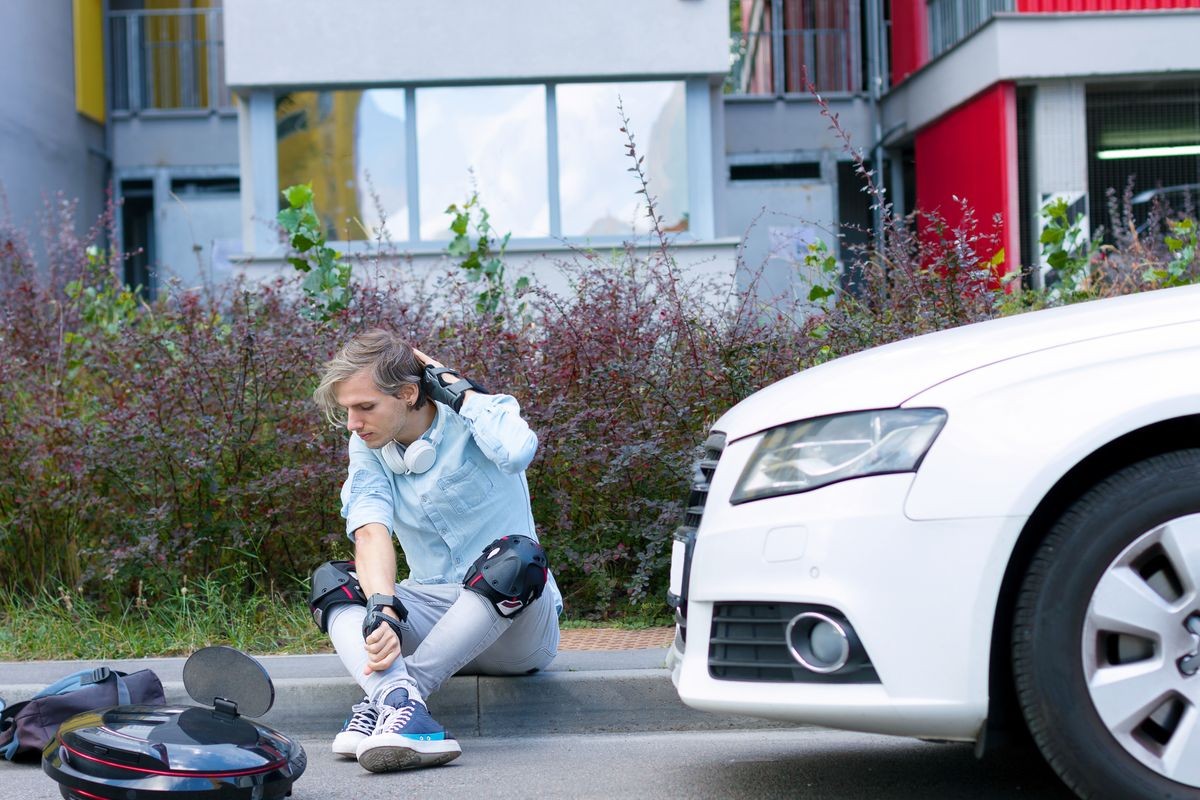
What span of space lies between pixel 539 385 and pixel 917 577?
11.3ft

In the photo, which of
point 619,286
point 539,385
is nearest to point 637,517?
point 539,385

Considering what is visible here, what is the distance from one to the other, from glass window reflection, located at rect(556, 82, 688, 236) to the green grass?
8059 millimetres

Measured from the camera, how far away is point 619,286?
21.7 feet

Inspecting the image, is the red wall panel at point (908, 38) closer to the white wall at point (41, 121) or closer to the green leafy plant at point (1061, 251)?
the green leafy plant at point (1061, 251)

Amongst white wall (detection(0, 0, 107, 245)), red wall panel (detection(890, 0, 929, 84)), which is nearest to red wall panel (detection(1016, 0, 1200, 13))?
red wall panel (detection(890, 0, 929, 84))

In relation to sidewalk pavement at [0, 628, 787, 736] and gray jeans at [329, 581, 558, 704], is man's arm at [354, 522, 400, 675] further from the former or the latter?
sidewalk pavement at [0, 628, 787, 736]

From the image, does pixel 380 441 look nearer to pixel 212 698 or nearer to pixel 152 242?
pixel 212 698

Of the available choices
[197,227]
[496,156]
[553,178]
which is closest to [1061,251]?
[553,178]

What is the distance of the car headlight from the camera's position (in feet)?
9.78

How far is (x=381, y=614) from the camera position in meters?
3.92

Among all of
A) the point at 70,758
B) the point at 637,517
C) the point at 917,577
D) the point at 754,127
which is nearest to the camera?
the point at 917,577

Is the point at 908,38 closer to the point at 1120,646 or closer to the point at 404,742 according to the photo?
the point at 404,742

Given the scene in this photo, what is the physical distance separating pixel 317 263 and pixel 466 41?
6.66 m

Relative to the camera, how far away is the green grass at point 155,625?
5355 mm
